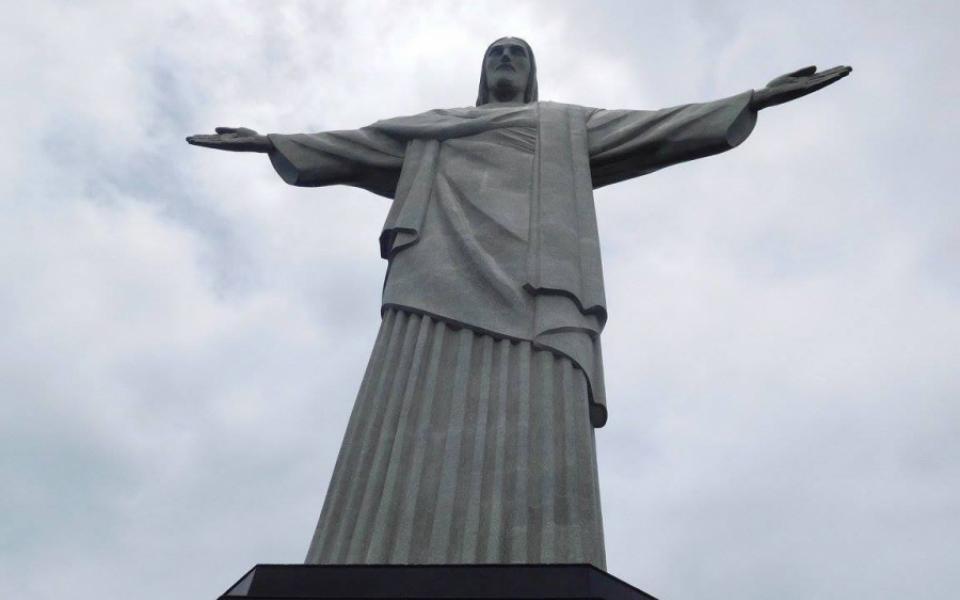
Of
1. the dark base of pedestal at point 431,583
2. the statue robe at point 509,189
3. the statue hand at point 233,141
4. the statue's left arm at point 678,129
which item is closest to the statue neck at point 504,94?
the statue robe at point 509,189

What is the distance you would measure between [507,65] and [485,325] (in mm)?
4845

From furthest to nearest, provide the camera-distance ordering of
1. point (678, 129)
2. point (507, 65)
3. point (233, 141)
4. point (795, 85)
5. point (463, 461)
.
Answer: point (507, 65) → point (233, 141) → point (678, 129) → point (795, 85) → point (463, 461)

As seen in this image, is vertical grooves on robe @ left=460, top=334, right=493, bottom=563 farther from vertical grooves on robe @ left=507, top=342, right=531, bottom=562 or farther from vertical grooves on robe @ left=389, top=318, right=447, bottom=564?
vertical grooves on robe @ left=389, top=318, right=447, bottom=564

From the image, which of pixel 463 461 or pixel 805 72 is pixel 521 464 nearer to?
pixel 463 461

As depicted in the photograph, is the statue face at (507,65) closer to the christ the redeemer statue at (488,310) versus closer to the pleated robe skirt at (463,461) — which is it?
the christ the redeemer statue at (488,310)

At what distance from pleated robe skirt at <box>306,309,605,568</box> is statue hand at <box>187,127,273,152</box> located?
3.65m

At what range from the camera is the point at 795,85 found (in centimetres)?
1043

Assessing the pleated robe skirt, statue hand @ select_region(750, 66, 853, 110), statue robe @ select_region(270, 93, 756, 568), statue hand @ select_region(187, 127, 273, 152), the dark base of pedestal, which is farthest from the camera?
statue hand @ select_region(187, 127, 273, 152)

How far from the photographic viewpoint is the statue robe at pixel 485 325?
761cm

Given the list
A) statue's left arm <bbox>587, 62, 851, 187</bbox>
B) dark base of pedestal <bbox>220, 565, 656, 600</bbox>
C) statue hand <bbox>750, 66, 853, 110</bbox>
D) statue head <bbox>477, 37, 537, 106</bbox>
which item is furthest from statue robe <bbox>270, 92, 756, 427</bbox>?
dark base of pedestal <bbox>220, 565, 656, 600</bbox>

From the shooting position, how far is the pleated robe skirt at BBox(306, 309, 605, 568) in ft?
24.4

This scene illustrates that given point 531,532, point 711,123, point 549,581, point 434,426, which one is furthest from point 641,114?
point 549,581

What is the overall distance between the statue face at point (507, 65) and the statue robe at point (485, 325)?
0.72m

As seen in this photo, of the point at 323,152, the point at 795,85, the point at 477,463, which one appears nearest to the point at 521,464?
the point at 477,463
